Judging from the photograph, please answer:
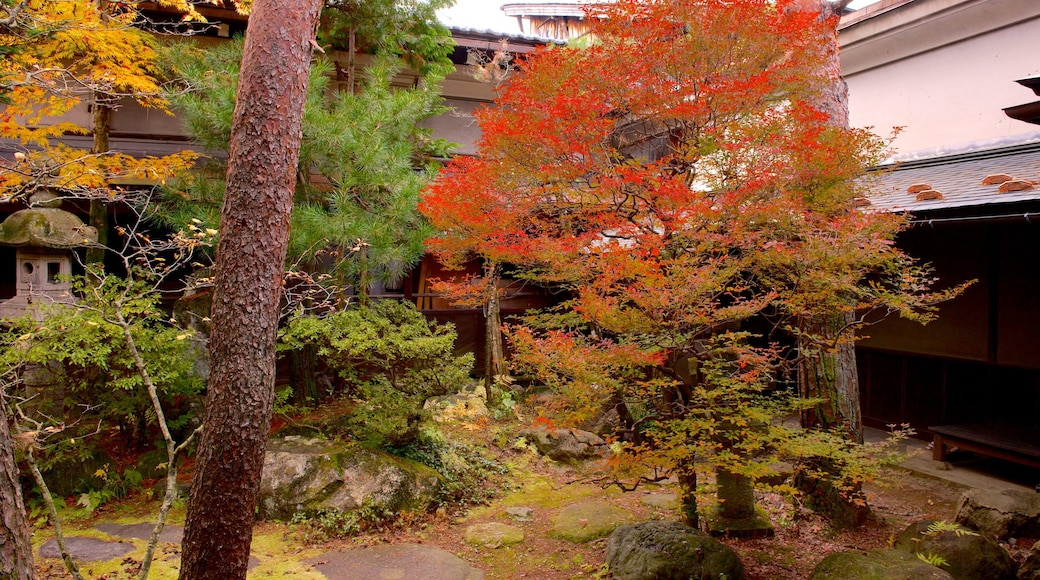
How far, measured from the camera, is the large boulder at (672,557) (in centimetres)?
499

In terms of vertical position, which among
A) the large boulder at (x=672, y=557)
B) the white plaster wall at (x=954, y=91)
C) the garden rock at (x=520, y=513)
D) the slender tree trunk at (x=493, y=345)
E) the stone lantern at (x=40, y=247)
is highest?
the white plaster wall at (x=954, y=91)

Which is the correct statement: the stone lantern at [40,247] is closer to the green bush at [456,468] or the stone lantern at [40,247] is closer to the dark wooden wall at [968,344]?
the green bush at [456,468]

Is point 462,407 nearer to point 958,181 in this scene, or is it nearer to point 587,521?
point 587,521

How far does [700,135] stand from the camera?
5863 mm

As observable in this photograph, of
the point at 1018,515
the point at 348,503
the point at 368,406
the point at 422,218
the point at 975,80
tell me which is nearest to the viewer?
the point at 1018,515

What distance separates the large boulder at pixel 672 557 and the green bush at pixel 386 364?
3263mm

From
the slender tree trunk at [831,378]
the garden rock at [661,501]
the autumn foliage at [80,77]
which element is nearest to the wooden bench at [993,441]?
the slender tree trunk at [831,378]

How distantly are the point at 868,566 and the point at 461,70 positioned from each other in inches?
461

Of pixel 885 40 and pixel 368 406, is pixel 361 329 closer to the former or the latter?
pixel 368 406

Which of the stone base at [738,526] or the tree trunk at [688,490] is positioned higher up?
the tree trunk at [688,490]

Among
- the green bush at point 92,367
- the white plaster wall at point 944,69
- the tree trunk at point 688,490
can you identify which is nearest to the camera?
the tree trunk at point 688,490

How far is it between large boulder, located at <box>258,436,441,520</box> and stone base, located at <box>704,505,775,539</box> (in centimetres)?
332

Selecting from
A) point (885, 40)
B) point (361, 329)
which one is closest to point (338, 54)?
point (361, 329)

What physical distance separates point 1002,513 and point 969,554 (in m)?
1.39
